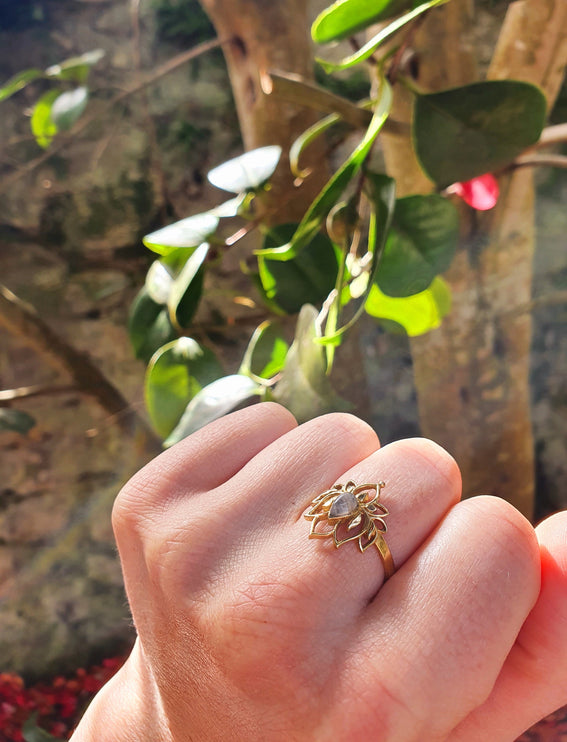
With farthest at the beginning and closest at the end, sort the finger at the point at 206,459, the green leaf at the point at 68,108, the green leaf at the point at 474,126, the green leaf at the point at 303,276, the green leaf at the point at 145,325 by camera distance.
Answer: the green leaf at the point at 68,108, the green leaf at the point at 145,325, the green leaf at the point at 303,276, the green leaf at the point at 474,126, the finger at the point at 206,459

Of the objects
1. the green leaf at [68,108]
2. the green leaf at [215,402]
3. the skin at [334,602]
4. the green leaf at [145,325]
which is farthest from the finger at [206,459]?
the green leaf at [68,108]

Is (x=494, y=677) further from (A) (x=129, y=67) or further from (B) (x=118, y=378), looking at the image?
(A) (x=129, y=67)

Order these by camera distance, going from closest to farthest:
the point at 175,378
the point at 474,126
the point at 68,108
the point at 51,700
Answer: the point at 474,126 → the point at 175,378 → the point at 68,108 → the point at 51,700

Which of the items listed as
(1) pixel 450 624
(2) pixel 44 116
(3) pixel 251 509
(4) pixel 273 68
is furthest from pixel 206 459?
(2) pixel 44 116

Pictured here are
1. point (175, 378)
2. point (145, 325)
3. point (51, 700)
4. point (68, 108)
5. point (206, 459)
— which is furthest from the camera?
point (51, 700)

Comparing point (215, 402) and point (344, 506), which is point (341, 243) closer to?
point (215, 402)


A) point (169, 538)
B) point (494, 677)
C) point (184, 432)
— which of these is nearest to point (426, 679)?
point (494, 677)

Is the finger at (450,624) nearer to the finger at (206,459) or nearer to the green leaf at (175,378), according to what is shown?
the finger at (206,459)
